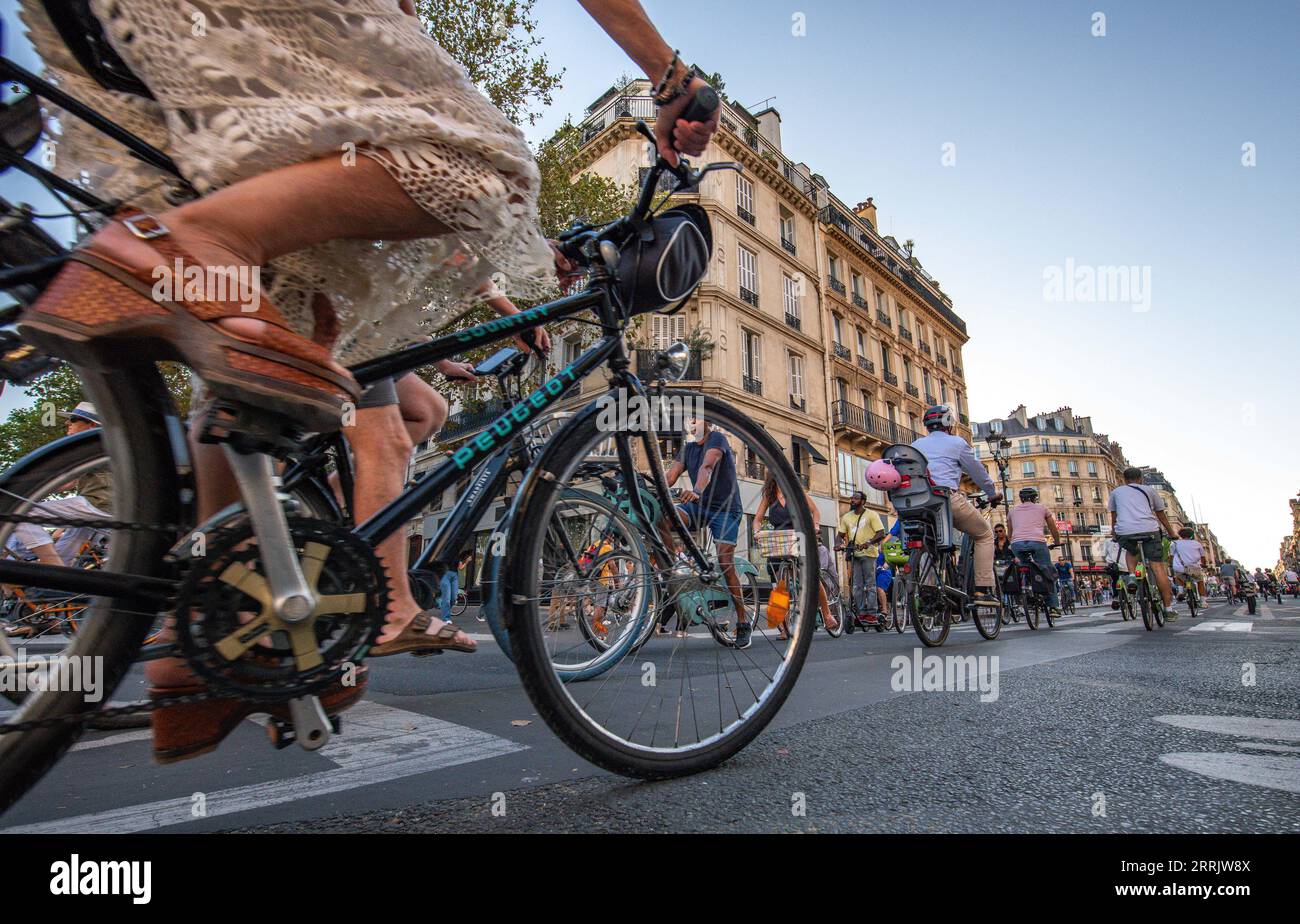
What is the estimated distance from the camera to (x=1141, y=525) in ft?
26.4

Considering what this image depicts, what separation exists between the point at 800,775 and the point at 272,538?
1.13 metres

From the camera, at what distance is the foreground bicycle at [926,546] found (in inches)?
208

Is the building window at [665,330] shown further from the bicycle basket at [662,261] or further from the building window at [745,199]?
the bicycle basket at [662,261]

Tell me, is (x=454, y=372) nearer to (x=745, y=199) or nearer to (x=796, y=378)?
(x=796, y=378)

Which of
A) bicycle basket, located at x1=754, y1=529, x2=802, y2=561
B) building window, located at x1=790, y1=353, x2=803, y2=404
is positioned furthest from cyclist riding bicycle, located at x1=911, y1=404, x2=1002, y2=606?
building window, located at x1=790, y1=353, x2=803, y2=404

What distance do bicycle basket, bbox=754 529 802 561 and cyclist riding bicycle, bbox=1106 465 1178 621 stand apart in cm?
766

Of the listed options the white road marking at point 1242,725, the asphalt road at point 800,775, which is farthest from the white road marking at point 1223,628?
the white road marking at point 1242,725

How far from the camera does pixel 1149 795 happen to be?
4.14 ft

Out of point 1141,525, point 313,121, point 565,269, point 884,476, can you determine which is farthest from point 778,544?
point 1141,525

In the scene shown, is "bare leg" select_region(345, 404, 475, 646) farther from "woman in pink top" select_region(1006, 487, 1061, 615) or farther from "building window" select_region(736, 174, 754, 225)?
"building window" select_region(736, 174, 754, 225)

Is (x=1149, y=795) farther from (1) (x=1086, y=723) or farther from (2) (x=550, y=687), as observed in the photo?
(2) (x=550, y=687)

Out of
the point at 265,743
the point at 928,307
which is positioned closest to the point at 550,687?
the point at 265,743

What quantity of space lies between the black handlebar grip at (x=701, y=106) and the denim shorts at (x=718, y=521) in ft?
3.23
